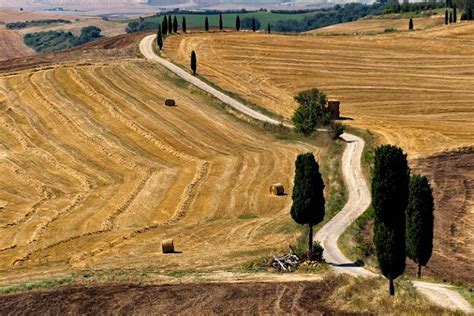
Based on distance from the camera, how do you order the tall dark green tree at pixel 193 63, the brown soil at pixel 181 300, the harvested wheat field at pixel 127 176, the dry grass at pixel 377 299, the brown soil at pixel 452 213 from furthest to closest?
the tall dark green tree at pixel 193 63 < the harvested wheat field at pixel 127 176 < the brown soil at pixel 452 213 < the brown soil at pixel 181 300 < the dry grass at pixel 377 299

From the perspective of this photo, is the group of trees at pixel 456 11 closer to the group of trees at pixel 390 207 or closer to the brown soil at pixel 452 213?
the brown soil at pixel 452 213

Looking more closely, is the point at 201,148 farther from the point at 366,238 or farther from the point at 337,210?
the point at 366,238

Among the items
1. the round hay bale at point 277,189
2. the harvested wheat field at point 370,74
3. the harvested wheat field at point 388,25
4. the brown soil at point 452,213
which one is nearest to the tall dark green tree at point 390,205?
the brown soil at point 452,213

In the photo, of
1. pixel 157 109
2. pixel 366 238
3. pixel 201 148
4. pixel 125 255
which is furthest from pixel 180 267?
pixel 157 109

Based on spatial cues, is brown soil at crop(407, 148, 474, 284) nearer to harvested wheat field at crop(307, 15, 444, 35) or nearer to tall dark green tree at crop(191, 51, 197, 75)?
tall dark green tree at crop(191, 51, 197, 75)

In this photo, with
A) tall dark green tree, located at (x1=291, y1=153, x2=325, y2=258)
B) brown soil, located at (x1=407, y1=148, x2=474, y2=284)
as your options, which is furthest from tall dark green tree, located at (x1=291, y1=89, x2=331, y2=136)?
tall dark green tree, located at (x1=291, y1=153, x2=325, y2=258)

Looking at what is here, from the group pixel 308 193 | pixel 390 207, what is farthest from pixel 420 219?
Answer: pixel 308 193

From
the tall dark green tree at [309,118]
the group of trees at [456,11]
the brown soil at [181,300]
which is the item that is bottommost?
the brown soil at [181,300]
